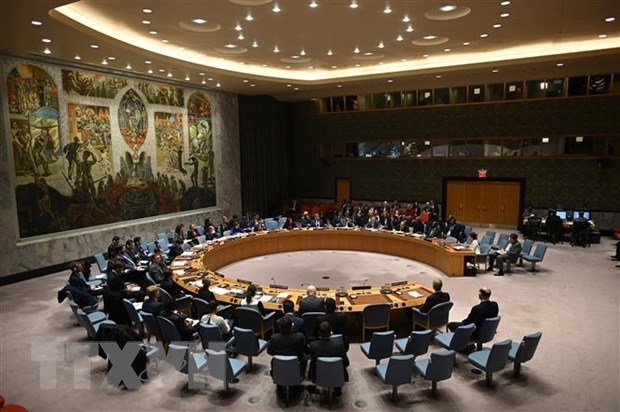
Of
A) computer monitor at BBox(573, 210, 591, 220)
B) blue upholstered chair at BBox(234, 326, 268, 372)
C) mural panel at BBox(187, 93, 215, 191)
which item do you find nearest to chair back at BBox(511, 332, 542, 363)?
blue upholstered chair at BBox(234, 326, 268, 372)

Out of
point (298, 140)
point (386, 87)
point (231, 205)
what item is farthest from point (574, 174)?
point (231, 205)

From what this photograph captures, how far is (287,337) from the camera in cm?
558

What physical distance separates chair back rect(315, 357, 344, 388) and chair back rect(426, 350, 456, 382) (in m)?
1.20

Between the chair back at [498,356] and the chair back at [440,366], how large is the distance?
591 millimetres

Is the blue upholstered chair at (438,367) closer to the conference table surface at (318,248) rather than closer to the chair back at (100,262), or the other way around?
the conference table surface at (318,248)

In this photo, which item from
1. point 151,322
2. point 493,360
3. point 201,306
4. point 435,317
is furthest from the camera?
A: point 201,306

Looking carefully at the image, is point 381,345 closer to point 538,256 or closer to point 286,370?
point 286,370

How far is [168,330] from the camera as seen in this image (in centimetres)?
647

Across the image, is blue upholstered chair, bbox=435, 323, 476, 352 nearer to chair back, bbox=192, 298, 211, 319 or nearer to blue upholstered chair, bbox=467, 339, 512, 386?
blue upholstered chair, bbox=467, 339, 512, 386

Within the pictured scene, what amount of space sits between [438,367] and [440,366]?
29 mm

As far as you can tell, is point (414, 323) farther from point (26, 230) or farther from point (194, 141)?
point (194, 141)

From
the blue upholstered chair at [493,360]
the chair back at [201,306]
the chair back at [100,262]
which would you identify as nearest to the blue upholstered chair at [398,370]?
the blue upholstered chair at [493,360]

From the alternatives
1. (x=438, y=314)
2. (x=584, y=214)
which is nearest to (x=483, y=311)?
(x=438, y=314)

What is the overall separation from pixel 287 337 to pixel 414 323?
116 inches
